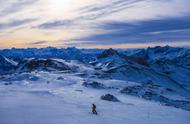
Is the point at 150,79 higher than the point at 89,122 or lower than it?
lower

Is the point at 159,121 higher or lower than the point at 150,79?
higher

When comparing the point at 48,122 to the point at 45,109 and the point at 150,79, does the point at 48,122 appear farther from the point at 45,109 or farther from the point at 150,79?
the point at 150,79

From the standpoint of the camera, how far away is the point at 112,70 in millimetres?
157500

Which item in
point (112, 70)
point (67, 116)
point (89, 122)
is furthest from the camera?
point (112, 70)

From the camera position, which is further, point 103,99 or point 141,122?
point 103,99

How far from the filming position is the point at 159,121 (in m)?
24.5

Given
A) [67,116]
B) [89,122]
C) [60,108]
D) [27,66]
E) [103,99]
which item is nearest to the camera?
[89,122]

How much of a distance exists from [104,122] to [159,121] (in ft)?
15.5

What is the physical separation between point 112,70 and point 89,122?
448 ft

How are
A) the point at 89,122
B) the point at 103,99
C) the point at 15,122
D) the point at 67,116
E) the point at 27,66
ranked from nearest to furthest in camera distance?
the point at 15,122 → the point at 89,122 → the point at 67,116 → the point at 103,99 → the point at 27,66

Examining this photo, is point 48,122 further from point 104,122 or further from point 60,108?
point 60,108

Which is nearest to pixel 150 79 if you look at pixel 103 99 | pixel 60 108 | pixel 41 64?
pixel 41 64

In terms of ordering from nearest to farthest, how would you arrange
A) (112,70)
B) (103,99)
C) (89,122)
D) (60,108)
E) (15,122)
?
(15,122)
(89,122)
(60,108)
(103,99)
(112,70)

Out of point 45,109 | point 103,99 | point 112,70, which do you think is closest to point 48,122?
point 45,109
